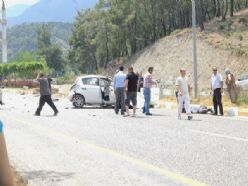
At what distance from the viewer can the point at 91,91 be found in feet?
89.9

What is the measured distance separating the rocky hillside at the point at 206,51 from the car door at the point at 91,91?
3306 cm

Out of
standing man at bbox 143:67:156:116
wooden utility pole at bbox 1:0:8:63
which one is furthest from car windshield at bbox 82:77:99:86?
wooden utility pole at bbox 1:0:8:63

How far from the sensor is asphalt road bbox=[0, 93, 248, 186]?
833 centimetres

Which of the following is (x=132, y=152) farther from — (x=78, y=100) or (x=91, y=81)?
(x=91, y=81)

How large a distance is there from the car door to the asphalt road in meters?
9.02

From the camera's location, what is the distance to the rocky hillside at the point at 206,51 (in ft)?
→ 207

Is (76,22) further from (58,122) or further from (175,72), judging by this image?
(58,122)

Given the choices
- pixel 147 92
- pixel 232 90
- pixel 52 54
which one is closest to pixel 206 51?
pixel 232 90

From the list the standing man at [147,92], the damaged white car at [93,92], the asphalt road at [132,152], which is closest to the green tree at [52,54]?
the damaged white car at [93,92]

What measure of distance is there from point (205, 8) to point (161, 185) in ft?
268

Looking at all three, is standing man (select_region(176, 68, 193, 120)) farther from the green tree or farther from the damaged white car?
the green tree

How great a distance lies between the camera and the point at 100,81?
27.5 metres

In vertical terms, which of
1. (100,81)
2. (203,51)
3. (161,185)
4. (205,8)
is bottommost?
(161,185)

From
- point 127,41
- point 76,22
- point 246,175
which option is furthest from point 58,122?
point 76,22
